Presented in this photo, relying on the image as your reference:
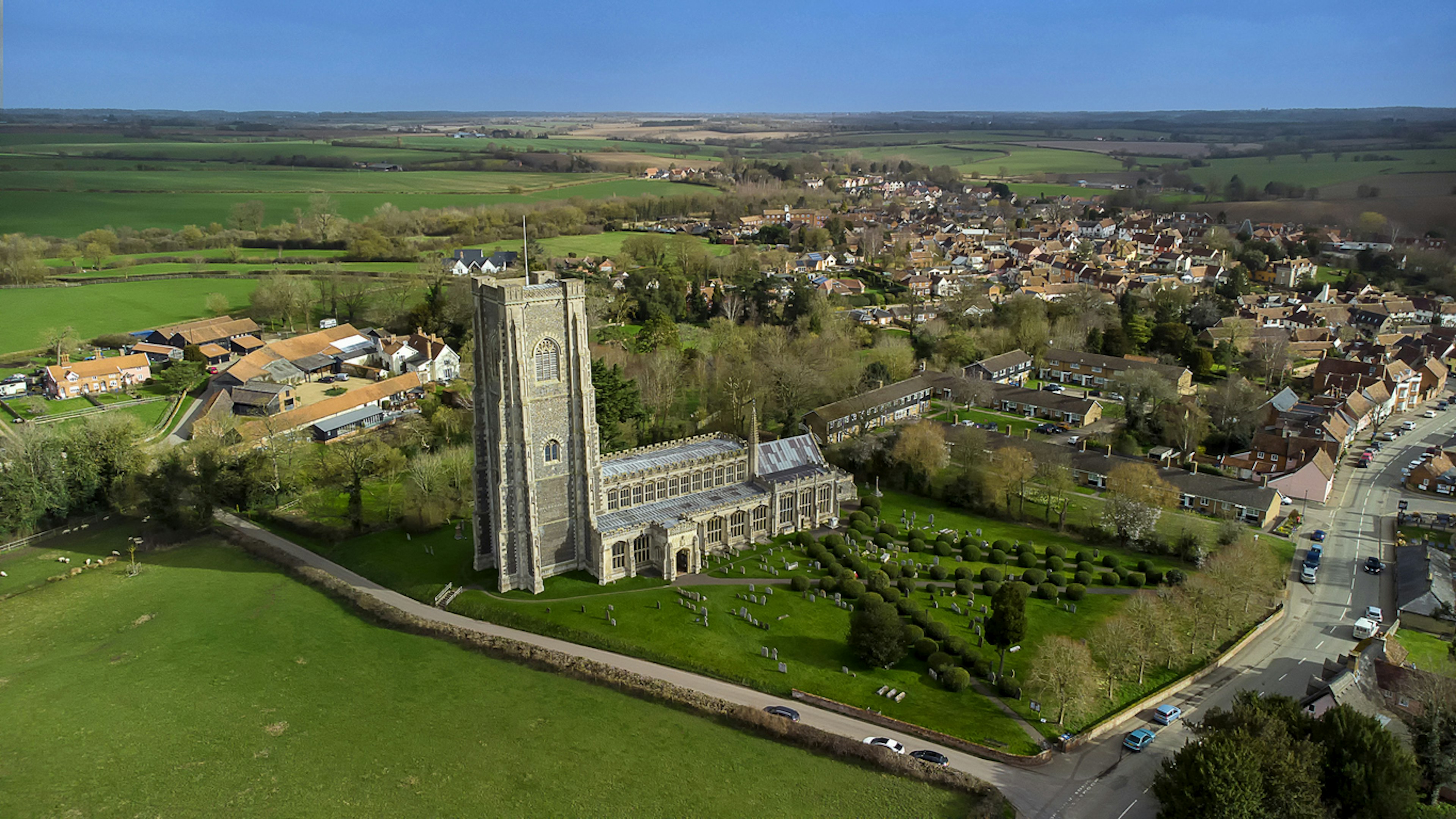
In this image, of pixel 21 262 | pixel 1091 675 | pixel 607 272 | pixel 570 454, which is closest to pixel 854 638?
pixel 1091 675

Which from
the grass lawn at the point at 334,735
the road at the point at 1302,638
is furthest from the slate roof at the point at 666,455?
the road at the point at 1302,638

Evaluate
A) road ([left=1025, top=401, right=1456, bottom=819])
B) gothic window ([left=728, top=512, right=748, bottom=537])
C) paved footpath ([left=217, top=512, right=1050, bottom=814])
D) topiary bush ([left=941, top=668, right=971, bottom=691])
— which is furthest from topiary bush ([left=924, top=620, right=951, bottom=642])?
gothic window ([left=728, top=512, right=748, bottom=537])

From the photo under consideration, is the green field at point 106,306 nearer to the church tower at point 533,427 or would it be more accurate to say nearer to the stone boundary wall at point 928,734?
the church tower at point 533,427

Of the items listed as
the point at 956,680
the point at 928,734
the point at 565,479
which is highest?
the point at 565,479

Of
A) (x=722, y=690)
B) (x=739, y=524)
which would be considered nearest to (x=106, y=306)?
(x=739, y=524)

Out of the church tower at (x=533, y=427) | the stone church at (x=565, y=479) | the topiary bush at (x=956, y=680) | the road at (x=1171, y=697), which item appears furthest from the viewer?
the stone church at (x=565, y=479)

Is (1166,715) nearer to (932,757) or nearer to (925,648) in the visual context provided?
(925,648)
